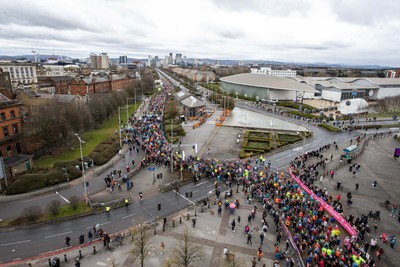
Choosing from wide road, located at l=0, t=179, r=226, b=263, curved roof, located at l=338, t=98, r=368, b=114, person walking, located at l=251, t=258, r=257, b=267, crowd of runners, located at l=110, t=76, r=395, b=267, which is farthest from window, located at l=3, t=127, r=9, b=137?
curved roof, located at l=338, t=98, r=368, b=114

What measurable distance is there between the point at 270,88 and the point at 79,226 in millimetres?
97484

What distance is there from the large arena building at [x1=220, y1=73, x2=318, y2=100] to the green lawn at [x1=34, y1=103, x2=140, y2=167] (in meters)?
63.2

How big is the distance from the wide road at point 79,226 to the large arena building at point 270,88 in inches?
3363

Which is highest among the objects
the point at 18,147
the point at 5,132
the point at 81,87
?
the point at 81,87

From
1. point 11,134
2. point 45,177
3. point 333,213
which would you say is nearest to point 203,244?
point 333,213

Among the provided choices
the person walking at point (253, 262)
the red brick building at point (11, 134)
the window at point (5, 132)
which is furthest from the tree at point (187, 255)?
the window at point (5, 132)

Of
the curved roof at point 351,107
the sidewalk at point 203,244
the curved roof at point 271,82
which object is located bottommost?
the sidewalk at point 203,244

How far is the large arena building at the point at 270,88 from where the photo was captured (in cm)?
10700

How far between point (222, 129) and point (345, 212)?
37.5 m

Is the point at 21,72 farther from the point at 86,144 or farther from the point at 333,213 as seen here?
the point at 333,213

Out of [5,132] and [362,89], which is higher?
[362,89]

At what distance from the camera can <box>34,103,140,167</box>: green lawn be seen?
42719 mm

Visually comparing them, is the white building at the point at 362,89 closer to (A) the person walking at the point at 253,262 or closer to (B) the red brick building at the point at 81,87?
(B) the red brick building at the point at 81,87

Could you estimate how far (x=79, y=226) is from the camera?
25.8 m
